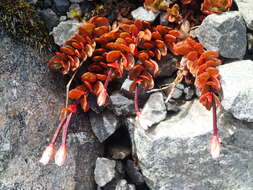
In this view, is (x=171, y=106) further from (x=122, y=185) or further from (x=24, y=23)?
(x=24, y=23)

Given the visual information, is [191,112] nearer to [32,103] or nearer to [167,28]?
[167,28]

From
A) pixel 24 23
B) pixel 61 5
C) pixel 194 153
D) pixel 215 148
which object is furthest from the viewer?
pixel 61 5

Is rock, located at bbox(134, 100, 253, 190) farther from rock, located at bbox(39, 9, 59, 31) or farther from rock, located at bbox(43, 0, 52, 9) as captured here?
rock, located at bbox(43, 0, 52, 9)

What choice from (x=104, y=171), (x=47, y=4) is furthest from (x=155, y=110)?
(x=47, y=4)

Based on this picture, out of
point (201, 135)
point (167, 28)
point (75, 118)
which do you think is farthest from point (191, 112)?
point (75, 118)

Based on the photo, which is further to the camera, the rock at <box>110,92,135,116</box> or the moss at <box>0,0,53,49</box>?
the rock at <box>110,92,135,116</box>

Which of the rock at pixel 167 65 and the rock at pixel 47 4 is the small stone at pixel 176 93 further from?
the rock at pixel 47 4

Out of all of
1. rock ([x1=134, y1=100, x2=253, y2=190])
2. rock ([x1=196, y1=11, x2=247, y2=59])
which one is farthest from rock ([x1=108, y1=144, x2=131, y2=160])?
rock ([x1=196, y1=11, x2=247, y2=59])
